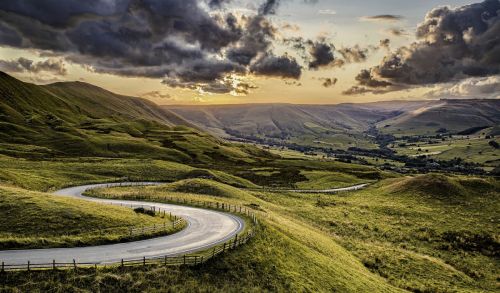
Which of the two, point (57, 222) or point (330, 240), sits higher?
point (57, 222)

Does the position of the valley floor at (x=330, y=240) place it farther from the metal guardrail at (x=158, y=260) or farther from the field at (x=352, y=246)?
the metal guardrail at (x=158, y=260)

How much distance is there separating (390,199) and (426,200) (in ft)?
30.3

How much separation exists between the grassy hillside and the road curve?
4.79 feet

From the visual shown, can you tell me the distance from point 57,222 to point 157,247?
11768mm

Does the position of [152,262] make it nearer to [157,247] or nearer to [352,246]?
[157,247]

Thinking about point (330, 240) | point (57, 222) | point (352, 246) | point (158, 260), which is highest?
point (57, 222)

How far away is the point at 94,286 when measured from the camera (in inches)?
1163

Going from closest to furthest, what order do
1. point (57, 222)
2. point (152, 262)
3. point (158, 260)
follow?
1. point (152, 262)
2. point (158, 260)
3. point (57, 222)

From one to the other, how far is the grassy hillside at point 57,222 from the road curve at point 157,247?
4.79ft

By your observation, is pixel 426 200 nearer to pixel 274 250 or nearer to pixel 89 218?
pixel 274 250

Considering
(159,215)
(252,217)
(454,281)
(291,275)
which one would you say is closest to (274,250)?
(291,275)

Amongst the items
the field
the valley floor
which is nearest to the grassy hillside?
the valley floor

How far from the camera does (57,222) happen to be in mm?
41594

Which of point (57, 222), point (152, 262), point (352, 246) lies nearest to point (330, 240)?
point (352, 246)
